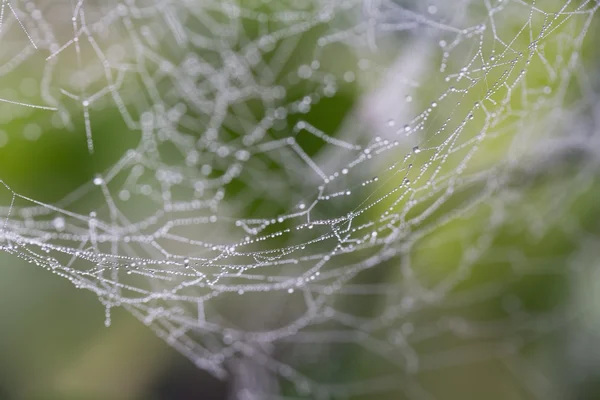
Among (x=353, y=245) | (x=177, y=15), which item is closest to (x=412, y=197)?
(x=353, y=245)

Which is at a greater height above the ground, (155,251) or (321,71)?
(321,71)

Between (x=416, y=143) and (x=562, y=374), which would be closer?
(x=416, y=143)

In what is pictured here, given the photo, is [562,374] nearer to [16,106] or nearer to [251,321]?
[251,321]

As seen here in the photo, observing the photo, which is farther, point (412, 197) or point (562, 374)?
point (562, 374)

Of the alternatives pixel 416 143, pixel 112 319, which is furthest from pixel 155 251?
pixel 416 143

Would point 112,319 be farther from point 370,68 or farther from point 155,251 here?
point 370,68

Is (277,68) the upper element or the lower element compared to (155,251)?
upper
